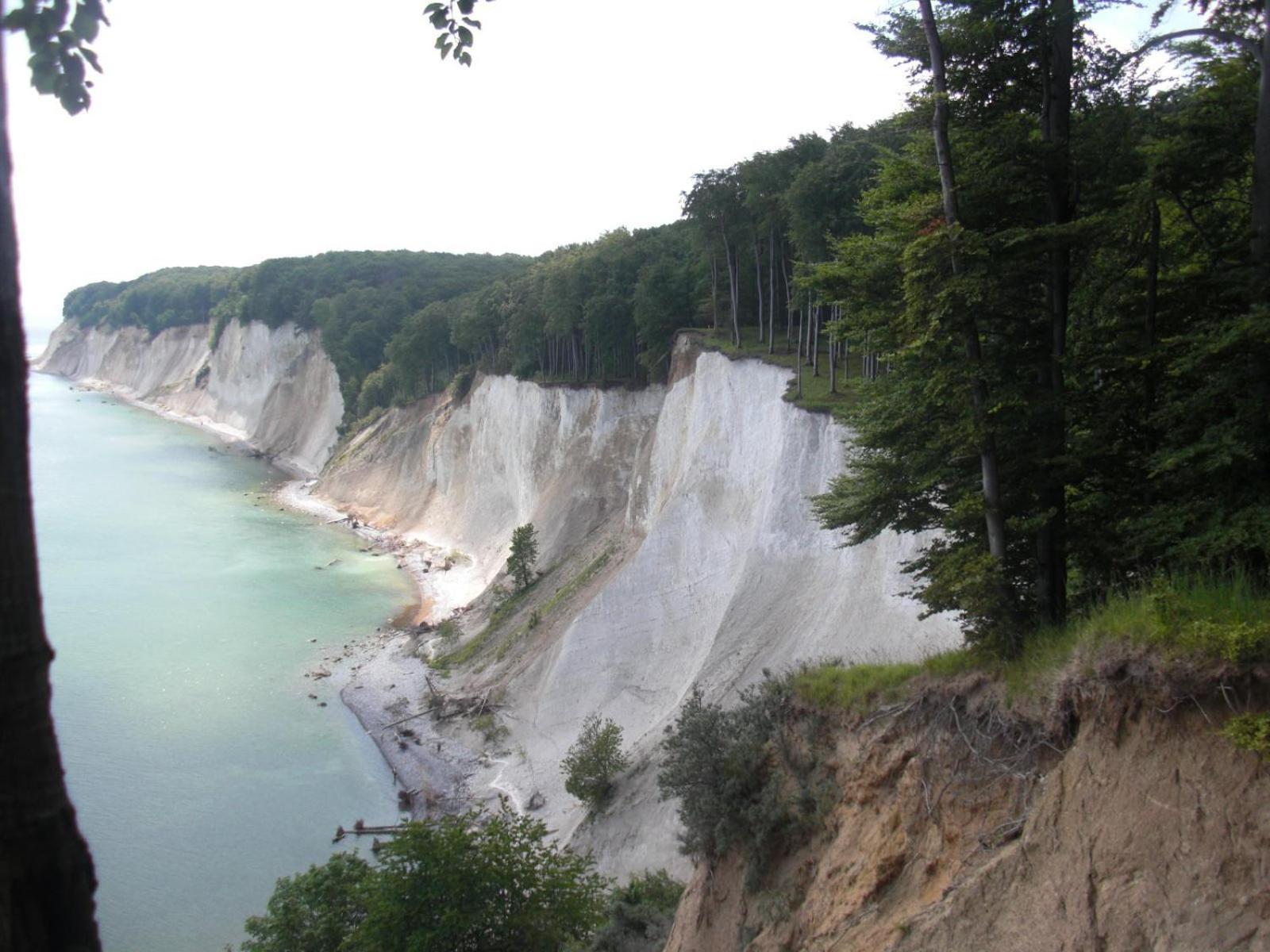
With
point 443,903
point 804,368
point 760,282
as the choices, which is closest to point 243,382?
point 760,282

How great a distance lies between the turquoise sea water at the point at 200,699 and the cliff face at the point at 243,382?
59.1 feet

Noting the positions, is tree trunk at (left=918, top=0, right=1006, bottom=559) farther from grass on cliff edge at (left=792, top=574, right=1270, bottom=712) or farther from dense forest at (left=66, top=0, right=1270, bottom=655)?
grass on cliff edge at (left=792, top=574, right=1270, bottom=712)

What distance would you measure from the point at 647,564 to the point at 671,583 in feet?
3.95

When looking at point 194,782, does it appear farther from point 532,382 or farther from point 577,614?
point 532,382

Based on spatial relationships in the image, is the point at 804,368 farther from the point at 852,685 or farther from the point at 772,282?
the point at 852,685

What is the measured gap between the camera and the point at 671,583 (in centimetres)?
2880

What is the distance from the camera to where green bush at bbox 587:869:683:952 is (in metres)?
13.9

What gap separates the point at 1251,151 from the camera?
903cm

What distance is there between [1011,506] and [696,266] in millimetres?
33039

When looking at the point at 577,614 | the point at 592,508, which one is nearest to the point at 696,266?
the point at 592,508

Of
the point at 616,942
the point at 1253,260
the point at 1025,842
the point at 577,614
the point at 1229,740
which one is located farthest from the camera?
the point at 577,614

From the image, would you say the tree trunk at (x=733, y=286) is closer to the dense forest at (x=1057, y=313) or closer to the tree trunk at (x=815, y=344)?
the tree trunk at (x=815, y=344)

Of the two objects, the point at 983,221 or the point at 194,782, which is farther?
the point at 194,782

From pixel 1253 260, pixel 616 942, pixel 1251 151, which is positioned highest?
pixel 1251 151
